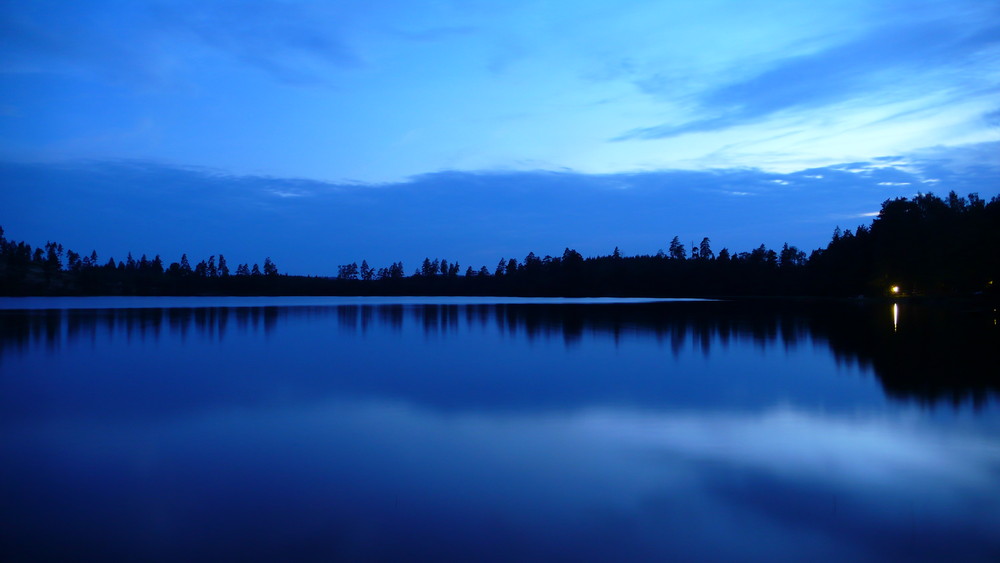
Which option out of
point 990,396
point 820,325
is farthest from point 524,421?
point 820,325

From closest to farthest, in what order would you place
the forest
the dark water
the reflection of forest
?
the dark water, the reflection of forest, the forest

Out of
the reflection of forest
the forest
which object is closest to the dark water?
the reflection of forest

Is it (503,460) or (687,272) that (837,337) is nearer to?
(503,460)

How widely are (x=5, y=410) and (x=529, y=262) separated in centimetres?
14797

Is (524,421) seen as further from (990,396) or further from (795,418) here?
(990,396)

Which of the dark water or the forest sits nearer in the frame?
the dark water

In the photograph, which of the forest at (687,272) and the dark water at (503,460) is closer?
the dark water at (503,460)

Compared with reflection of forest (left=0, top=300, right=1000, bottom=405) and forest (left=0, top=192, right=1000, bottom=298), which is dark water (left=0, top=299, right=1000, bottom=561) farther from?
forest (left=0, top=192, right=1000, bottom=298)

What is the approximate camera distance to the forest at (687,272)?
2154 inches

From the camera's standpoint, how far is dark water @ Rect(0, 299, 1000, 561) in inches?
206

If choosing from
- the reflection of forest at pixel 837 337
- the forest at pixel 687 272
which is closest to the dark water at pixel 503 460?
the reflection of forest at pixel 837 337

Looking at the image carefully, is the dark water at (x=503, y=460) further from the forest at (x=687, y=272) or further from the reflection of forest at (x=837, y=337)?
the forest at (x=687, y=272)

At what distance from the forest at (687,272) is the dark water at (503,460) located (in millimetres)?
44642

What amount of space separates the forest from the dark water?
44.6 metres
